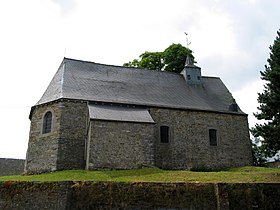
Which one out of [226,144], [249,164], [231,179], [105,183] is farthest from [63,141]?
[249,164]

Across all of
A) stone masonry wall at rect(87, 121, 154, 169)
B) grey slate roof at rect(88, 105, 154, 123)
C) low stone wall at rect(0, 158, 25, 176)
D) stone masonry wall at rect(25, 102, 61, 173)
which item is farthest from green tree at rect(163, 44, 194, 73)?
low stone wall at rect(0, 158, 25, 176)

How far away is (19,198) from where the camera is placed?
11.7 meters

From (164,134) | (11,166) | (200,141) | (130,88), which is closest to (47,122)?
(130,88)

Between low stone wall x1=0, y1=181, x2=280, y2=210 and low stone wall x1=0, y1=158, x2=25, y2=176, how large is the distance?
20861mm

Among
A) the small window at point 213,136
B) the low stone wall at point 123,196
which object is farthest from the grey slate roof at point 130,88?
the low stone wall at point 123,196

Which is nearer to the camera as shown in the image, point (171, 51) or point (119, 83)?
point (119, 83)

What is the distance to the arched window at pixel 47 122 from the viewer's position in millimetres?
19722

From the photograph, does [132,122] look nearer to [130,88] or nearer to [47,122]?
[130,88]

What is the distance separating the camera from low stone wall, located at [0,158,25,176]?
102 ft

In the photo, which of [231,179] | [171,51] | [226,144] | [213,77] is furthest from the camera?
[171,51]

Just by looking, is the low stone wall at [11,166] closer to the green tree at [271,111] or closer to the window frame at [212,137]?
the window frame at [212,137]

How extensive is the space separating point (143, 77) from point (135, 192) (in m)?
14.1

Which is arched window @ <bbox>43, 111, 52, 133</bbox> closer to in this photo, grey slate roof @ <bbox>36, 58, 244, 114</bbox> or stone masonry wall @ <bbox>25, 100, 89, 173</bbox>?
stone masonry wall @ <bbox>25, 100, 89, 173</bbox>

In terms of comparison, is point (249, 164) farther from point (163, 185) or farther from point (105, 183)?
point (105, 183)
